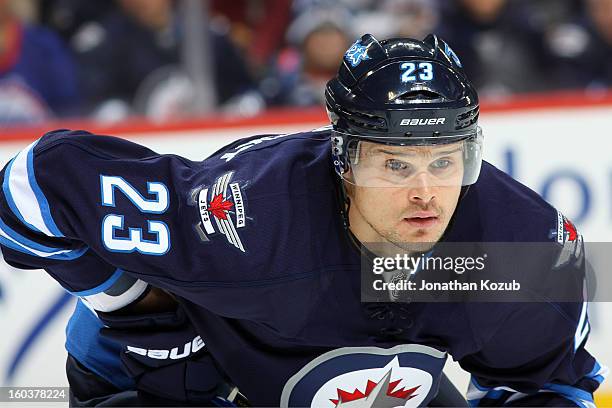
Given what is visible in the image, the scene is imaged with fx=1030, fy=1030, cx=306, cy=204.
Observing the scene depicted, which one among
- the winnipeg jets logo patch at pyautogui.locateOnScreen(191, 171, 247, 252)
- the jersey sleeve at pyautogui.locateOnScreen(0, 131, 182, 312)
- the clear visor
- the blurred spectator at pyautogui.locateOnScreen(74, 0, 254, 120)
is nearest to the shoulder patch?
the clear visor

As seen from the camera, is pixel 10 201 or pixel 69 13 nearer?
pixel 10 201

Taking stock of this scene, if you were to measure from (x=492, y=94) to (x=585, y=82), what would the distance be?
0.40 m

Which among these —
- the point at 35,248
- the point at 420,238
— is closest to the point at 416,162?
the point at 420,238

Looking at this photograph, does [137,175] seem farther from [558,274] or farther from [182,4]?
[182,4]

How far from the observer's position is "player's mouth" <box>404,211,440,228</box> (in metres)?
1.88

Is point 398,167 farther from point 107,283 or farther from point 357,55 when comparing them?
point 107,283

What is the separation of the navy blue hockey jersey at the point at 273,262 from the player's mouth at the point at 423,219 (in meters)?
0.10

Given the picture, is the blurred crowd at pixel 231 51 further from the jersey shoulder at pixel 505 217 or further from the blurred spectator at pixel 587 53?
the jersey shoulder at pixel 505 217

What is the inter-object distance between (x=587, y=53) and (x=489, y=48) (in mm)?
418

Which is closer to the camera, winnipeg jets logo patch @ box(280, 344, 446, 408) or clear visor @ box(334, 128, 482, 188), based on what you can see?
clear visor @ box(334, 128, 482, 188)

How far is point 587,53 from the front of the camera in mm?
4402

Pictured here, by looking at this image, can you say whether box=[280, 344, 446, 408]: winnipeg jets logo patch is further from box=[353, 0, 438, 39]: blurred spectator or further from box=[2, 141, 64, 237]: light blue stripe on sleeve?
box=[353, 0, 438, 39]: blurred spectator

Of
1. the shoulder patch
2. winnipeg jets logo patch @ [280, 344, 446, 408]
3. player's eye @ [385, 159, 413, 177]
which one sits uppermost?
player's eye @ [385, 159, 413, 177]

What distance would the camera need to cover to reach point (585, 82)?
172 inches
